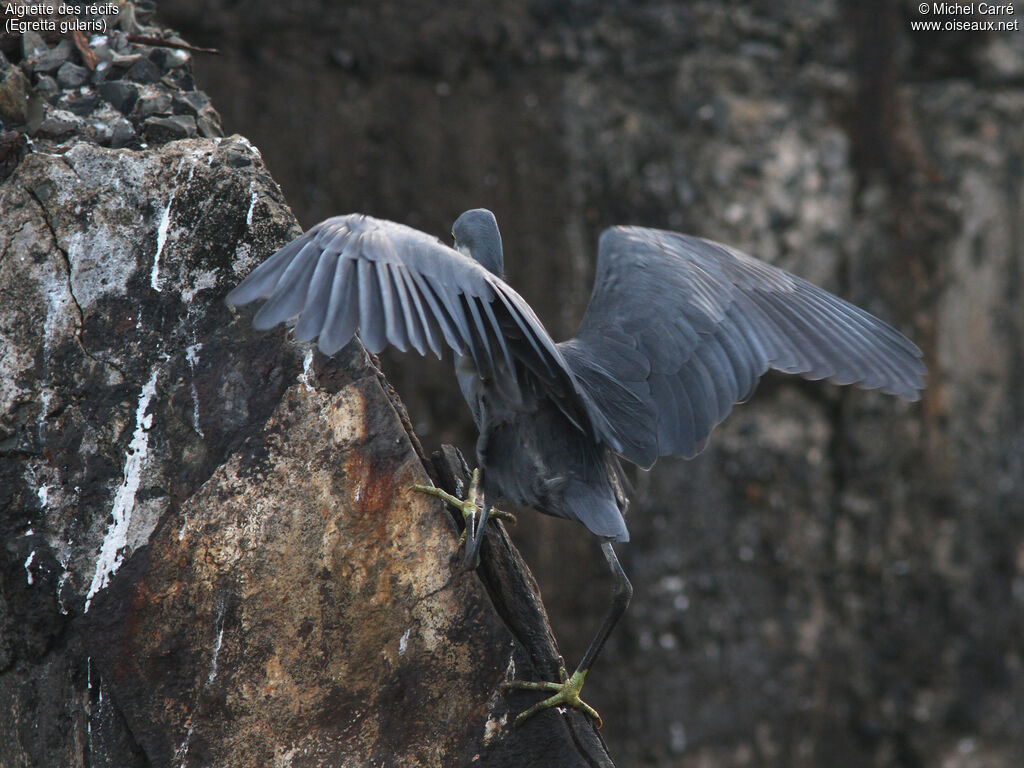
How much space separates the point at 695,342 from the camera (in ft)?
8.24

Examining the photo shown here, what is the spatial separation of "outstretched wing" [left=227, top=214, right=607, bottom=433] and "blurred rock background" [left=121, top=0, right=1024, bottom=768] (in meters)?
2.63

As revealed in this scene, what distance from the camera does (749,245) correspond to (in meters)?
5.24

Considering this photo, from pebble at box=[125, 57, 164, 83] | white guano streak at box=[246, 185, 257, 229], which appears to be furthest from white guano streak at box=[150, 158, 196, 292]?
pebble at box=[125, 57, 164, 83]

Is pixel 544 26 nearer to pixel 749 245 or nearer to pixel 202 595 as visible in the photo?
pixel 749 245

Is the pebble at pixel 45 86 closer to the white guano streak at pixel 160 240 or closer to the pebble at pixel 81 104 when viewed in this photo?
the pebble at pixel 81 104

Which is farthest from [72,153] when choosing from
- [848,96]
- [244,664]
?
[848,96]

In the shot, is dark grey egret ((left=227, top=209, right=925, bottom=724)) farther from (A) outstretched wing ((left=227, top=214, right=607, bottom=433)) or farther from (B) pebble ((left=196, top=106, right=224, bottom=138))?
(B) pebble ((left=196, top=106, right=224, bottom=138))

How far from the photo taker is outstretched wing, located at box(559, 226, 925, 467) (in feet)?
8.00

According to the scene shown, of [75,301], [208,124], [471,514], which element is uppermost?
[208,124]

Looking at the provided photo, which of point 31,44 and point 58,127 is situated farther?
point 31,44

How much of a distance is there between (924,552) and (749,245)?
176 centimetres

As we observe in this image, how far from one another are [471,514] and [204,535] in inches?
21.0

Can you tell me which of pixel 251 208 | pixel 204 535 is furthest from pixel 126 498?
pixel 251 208

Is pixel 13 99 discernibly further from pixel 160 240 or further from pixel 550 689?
pixel 550 689
